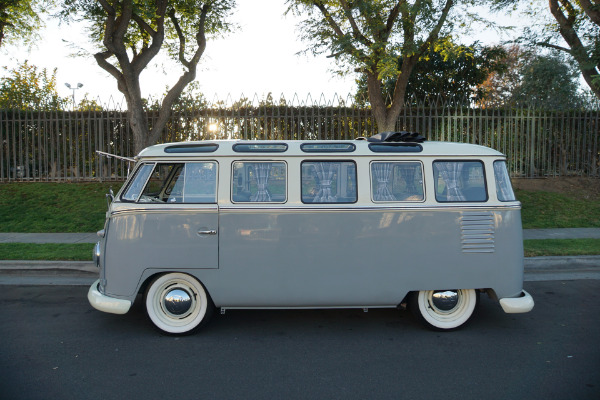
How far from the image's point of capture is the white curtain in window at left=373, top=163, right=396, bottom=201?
16.9ft

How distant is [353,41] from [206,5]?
197 inches

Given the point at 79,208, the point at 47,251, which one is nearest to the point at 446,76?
the point at 79,208

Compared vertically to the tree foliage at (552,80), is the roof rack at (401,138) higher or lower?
lower

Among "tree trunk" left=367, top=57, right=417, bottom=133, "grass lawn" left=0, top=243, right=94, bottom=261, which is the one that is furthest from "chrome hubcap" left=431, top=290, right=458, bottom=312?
"tree trunk" left=367, top=57, right=417, bottom=133

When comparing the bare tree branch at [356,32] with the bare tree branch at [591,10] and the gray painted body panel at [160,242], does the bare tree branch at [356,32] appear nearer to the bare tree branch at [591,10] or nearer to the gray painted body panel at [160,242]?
the bare tree branch at [591,10]

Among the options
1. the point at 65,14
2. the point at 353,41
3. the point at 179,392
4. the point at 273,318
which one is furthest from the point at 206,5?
the point at 179,392

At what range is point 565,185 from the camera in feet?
48.1

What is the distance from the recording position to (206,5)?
14.4 m

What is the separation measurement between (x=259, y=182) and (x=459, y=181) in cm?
218

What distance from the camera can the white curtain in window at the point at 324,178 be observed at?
5145 mm

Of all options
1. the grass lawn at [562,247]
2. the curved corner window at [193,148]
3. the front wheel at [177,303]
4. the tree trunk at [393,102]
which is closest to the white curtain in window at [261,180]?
the curved corner window at [193,148]

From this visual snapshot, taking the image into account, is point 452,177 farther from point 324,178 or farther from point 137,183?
point 137,183

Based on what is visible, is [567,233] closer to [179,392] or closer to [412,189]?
[412,189]

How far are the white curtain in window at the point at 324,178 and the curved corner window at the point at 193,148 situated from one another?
45.0 inches
